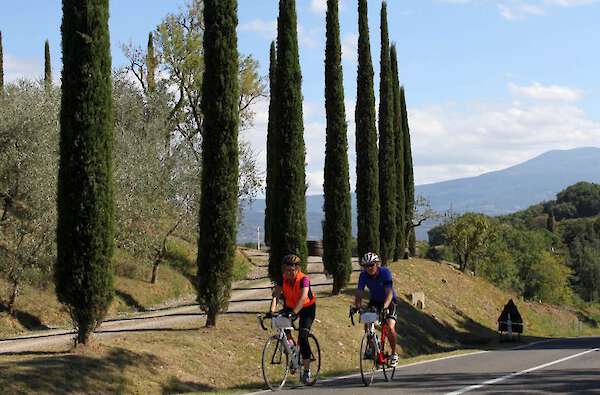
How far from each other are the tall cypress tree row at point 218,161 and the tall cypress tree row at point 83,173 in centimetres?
448

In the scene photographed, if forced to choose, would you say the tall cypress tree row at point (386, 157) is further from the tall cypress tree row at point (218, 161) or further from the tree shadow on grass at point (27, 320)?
the tall cypress tree row at point (218, 161)

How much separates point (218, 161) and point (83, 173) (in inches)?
203

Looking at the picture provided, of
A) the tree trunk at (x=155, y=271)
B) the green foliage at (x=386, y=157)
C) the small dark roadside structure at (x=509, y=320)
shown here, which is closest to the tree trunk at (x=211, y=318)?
the tree trunk at (x=155, y=271)

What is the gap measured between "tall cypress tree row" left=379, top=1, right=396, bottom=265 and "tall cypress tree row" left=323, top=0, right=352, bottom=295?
8.68 meters

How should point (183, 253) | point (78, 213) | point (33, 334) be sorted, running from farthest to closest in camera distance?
1. point (183, 253)
2. point (33, 334)
3. point (78, 213)

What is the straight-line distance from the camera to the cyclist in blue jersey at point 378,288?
45.0 feet

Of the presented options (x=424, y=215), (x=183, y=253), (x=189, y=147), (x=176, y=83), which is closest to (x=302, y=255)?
(x=189, y=147)

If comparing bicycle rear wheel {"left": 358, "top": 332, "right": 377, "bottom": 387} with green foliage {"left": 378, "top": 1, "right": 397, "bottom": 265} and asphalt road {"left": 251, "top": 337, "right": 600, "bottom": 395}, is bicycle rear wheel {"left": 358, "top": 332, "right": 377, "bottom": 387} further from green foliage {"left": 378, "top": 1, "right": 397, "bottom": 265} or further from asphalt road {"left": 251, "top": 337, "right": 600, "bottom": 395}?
green foliage {"left": 378, "top": 1, "right": 397, "bottom": 265}

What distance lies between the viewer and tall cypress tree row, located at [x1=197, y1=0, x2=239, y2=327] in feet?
69.4

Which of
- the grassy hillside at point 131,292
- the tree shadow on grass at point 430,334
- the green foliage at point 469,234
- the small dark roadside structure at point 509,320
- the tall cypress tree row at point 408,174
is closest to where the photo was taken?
the grassy hillside at point 131,292

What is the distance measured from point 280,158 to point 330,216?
211 inches

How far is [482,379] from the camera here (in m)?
14.3

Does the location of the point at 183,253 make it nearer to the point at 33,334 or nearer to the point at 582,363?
the point at 33,334

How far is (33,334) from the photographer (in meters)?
25.6
